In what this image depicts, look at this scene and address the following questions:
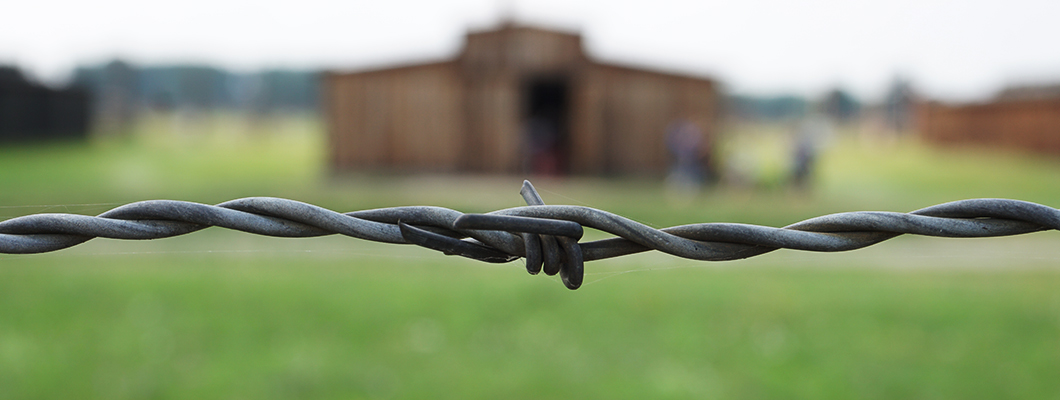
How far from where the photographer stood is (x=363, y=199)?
46.0ft

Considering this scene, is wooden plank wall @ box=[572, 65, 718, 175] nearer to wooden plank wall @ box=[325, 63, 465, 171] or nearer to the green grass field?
wooden plank wall @ box=[325, 63, 465, 171]

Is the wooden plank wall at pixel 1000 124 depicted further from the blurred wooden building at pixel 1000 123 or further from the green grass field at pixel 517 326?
the green grass field at pixel 517 326

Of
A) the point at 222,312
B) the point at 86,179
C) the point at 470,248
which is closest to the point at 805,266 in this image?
the point at 222,312

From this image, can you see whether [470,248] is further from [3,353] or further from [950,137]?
[950,137]

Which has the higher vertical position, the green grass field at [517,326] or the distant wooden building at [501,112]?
the distant wooden building at [501,112]

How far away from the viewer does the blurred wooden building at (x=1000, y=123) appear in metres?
29.7

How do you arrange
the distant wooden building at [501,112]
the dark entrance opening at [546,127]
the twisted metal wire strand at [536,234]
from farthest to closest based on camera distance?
the dark entrance opening at [546,127], the distant wooden building at [501,112], the twisted metal wire strand at [536,234]

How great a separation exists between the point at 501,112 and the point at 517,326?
12.3 metres

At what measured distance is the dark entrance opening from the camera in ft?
61.2

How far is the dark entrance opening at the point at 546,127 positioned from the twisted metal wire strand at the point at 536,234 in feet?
55.9

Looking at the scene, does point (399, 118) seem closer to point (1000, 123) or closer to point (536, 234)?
point (536, 234)

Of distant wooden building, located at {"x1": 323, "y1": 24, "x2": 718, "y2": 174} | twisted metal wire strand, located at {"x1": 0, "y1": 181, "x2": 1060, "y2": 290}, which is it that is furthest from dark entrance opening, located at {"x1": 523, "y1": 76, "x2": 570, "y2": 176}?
twisted metal wire strand, located at {"x1": 0, "y1": 181, "x2": 1060, "y2": 290}

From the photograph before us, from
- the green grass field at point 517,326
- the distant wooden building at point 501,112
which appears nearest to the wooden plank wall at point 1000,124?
the distant wooden building at point 501,112

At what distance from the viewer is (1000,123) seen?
33.4m
